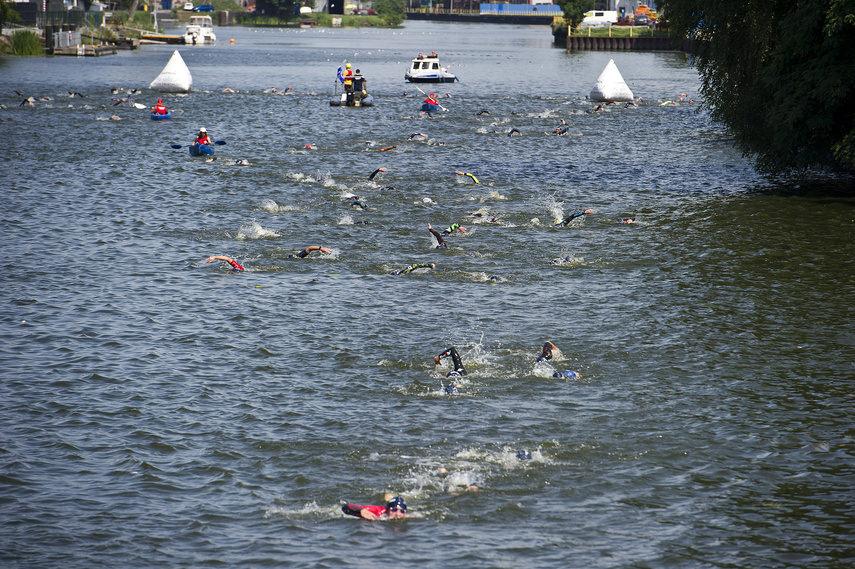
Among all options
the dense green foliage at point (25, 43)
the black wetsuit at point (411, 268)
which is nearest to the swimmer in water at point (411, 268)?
the black wetsuit at point (411, 268)

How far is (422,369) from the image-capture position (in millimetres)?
17391

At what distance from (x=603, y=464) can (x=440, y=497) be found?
112 inches

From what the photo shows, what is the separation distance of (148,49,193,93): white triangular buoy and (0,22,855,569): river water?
32366 mm

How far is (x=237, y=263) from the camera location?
24.2 meters

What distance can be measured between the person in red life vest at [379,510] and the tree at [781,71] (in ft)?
79.5

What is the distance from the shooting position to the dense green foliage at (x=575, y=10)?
161 m

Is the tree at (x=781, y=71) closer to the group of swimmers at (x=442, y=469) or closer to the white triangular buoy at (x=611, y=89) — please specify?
the group of swimmers at (x=442, y=469)

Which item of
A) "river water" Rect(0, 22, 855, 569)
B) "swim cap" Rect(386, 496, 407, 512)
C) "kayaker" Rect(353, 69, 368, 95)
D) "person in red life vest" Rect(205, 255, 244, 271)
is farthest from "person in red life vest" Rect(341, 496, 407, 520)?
"kayaker" Rect(353, 69, 368, 95)

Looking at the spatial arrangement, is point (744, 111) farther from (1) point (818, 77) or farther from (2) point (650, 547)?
(2) point (650, 547)

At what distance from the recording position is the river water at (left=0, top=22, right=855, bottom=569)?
12016 mm

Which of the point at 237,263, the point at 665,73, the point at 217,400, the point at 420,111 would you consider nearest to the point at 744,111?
the point at 237,263

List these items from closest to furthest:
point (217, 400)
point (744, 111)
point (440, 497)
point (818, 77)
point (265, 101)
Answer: point (440, 497), point (217, 400), point (818, 77), point (744, 111), point (265, 101)

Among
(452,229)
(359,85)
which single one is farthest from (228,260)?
(359,85)

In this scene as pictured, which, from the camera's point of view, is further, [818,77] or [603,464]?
[818,77]
